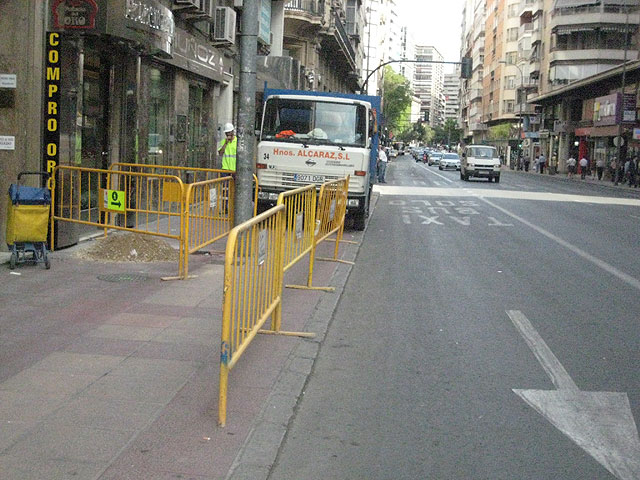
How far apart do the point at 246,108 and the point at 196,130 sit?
38.2 ft

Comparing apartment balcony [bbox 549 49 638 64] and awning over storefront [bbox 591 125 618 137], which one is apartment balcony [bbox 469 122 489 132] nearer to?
apartment balcony [bbox 549 49 638 64]

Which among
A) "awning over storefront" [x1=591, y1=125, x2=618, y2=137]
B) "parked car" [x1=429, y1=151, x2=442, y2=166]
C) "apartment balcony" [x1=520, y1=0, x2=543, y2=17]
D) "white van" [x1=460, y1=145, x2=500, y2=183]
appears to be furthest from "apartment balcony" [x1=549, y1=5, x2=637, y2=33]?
"white van" [x1=460, y1=145, x2=500, y2=183]

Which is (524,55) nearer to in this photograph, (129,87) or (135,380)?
(129,87)

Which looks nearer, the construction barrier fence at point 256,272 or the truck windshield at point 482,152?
the construction barrier fence at point 256,272

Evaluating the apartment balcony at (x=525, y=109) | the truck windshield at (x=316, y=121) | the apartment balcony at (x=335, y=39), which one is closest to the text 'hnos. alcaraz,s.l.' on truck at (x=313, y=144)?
the truck windshield at (x=316, y=121)

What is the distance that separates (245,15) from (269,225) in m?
5.23

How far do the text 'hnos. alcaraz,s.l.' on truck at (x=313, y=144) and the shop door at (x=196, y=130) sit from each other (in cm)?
534

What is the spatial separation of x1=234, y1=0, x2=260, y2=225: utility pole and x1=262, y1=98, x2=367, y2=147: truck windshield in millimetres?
5072

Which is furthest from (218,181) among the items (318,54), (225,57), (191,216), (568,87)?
(568,87)

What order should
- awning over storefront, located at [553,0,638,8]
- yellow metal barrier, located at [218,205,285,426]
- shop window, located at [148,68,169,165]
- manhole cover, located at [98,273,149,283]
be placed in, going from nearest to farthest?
yellow metal barrier, located at [218,205,285,426] → manhole cover, located at [98,273,149,283] → shop window, located at [148,68,169,165] → awning over storefront, located at [553,0,638,8]

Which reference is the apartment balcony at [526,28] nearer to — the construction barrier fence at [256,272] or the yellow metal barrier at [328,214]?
the yellow metal barrier at [328,214]

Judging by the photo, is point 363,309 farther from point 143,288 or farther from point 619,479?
point 619,479

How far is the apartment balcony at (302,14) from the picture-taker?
37562 millimetres

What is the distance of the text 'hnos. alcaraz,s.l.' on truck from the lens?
15.8m
